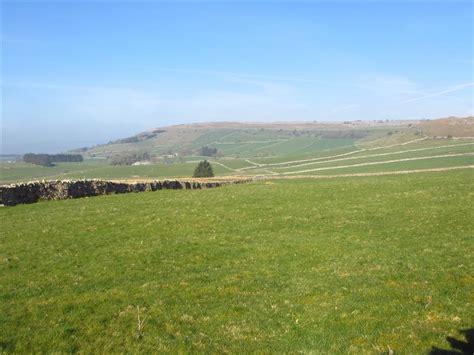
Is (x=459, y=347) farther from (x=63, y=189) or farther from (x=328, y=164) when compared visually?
(x=328, y=164)

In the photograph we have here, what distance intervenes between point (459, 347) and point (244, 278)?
330 inches

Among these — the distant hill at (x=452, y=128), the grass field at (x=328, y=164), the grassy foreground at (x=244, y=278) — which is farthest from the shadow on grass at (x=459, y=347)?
the distant hill at (x=452, y=128)

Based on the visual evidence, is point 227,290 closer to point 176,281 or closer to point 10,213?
point 176,281

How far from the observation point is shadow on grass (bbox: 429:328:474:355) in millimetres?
10359

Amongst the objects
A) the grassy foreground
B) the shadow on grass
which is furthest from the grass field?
the shadow on grass

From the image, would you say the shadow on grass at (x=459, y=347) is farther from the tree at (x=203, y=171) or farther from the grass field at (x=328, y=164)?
the grass field at (x=328, y=164)

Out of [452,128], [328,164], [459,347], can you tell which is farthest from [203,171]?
[452,128]

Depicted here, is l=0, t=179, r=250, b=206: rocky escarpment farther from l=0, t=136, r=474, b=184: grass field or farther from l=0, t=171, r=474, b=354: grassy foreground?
l=0, t=136, r=474, b=184: grass field

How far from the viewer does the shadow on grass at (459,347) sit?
10359 mm

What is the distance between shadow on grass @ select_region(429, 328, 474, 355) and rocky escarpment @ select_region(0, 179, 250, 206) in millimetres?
38399

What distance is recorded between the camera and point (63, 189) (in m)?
42.3

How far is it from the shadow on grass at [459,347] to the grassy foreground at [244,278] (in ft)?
0.90

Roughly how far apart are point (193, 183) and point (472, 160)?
5752 centimetres

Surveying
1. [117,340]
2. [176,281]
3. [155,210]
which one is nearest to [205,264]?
[176,281]
